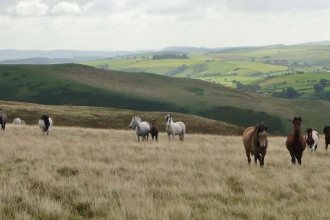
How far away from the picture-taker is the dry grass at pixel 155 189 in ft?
27.0

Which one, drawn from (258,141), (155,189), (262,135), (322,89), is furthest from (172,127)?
(322,89)

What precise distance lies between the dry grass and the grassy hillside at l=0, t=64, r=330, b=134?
8346 cm

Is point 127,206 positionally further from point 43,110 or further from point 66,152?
point 43,110

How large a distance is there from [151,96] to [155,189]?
113616mm

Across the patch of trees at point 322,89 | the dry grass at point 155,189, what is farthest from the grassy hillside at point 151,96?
the dry grass at point 155,189

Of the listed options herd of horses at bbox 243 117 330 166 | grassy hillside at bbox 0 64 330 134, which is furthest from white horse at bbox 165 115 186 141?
grassy hillside at bbox 0 64 330 134

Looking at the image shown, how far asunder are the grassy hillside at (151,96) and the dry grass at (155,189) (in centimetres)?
8346

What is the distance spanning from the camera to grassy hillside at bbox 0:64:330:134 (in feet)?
351

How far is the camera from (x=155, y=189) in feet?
34.3

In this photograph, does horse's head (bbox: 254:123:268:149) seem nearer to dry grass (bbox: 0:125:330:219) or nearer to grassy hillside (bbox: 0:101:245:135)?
dry grass (bbox: 0:125:330:219)

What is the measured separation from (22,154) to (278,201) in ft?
37.1

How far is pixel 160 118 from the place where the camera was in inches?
3022

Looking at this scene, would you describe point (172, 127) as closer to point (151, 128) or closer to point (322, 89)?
point (151, 128)

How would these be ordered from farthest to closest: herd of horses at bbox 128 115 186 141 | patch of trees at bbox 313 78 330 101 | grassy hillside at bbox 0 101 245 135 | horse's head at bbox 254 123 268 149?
patch of trees at bbox 313 78 330 101, grassy hillside at bbox 0 101 245 135, herd of horses at bbox 128 115 186 141, horse's head at bbox 254 123 268 149
